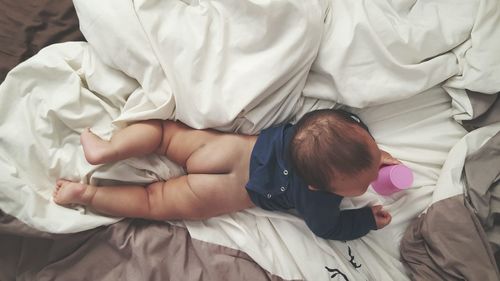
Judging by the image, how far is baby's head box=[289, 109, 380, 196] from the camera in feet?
2.63

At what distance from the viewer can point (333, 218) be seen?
0.91m

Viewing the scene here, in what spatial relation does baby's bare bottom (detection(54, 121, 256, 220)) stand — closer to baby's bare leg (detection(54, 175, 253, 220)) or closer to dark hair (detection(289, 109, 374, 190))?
baby's bare leg (detection(54, 175, 253, 220))

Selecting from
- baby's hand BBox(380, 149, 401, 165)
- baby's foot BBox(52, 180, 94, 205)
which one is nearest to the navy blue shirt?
baby's hand BBox(380, 149, 401, 165)

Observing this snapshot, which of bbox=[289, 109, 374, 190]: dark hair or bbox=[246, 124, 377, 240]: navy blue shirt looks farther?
bbox=[246, 124, 377, 240]: navy blue shirt

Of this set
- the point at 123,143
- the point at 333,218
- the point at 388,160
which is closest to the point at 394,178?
the point at 388,160

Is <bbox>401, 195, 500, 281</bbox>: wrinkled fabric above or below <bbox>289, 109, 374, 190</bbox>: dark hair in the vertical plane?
below

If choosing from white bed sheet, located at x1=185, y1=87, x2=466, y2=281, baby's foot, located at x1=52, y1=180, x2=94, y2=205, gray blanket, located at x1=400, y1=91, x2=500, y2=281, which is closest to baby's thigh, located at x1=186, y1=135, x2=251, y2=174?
white bed sheet, located at x1=185, y1=87, x2=466, y2=281

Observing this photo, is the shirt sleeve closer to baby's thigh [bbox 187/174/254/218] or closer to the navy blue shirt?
the navy blue shirt

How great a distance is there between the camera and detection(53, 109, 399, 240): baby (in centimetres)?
91

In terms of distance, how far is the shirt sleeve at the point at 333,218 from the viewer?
903 mm

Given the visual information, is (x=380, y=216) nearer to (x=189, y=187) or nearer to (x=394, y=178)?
(x=394, y=178)

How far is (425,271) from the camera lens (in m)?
0.94

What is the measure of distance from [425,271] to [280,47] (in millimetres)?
573

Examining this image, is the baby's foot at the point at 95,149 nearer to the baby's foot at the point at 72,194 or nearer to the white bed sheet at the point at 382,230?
the baby's foot at the point at 72,194
